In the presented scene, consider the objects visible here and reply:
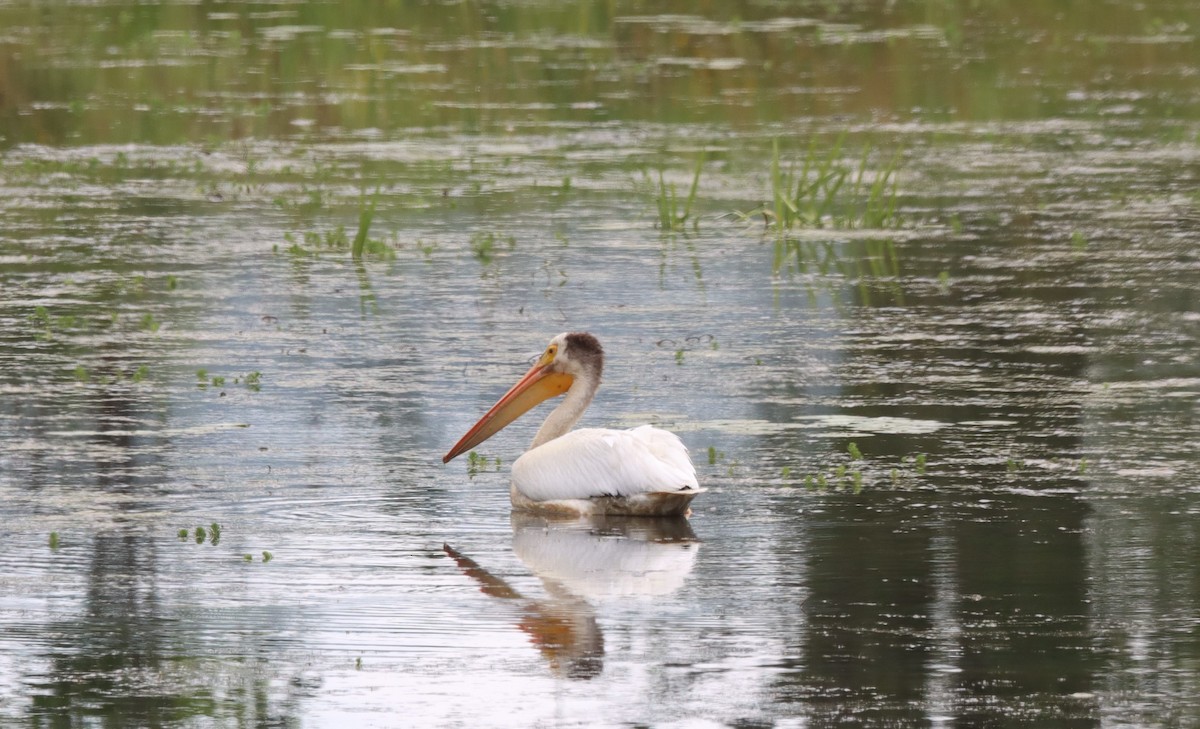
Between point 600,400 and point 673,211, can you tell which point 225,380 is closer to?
point 600,400

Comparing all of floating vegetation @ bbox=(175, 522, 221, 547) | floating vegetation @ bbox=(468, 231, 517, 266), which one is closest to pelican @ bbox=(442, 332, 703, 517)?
floating vegetation @ bbox=(175, 522, 221, 547)

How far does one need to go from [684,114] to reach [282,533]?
1477 cm

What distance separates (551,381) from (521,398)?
0.16m

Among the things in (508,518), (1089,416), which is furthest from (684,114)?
(508,518)

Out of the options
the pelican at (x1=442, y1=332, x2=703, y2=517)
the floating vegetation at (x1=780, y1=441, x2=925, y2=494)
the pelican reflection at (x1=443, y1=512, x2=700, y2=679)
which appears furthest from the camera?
the floating vegetation at (x1=780, y1=441, x2=925, y2=494)

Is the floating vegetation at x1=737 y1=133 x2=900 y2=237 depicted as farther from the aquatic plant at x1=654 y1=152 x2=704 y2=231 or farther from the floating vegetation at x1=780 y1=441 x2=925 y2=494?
the floating vegetation at x1=780 y1=441 x2=925 y2=494

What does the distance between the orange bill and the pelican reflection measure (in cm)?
86

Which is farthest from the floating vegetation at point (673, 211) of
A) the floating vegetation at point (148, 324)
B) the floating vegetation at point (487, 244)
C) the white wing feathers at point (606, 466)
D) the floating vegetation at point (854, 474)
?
the white wing feathers at point (606, 466)

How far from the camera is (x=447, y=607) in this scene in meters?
7.84

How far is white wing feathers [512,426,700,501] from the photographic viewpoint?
9125mm

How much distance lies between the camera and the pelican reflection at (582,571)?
291 inches

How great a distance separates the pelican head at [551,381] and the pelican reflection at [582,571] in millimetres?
869

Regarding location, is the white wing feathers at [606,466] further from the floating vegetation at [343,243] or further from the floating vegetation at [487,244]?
the floating vegetation at [343,243]

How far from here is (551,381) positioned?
10.4m
